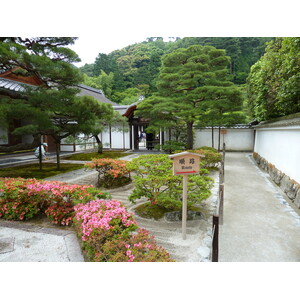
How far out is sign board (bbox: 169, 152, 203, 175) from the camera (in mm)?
3402

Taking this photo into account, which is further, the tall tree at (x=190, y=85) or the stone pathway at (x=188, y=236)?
the tall tree at (x=190, y=85)

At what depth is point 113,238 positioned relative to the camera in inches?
107

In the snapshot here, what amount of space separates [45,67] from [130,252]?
18.4 feet

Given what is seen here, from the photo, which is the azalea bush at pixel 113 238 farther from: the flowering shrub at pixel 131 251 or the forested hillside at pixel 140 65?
the forested hillside at pixel 140 65

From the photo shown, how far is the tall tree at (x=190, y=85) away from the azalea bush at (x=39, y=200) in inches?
287

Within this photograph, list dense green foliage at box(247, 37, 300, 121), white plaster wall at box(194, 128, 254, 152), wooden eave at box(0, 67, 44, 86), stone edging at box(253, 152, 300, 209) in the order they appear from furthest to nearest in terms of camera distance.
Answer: white plaster wall at box(194, 128, 254, 152)
wooden eave at box(0, 67, 44, 86)
dense green foliage at box(247, 37, 300, 121)
stone edging at box(253, 152, 300, 209)

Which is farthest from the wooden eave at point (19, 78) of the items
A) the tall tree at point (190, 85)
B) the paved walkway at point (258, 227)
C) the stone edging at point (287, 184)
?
the stone edging at point (287, 184)

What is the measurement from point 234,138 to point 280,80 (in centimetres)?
891

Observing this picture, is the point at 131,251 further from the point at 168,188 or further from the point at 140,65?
the point at 140,65

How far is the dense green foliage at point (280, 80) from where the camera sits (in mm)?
6926

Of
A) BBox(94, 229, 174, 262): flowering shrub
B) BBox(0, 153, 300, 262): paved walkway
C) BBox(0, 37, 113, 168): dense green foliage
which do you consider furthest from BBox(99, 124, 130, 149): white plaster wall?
BBox(94, 229, 174, 262): flowering shrub

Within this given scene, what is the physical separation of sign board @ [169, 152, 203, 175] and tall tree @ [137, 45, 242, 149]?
23.9 feet

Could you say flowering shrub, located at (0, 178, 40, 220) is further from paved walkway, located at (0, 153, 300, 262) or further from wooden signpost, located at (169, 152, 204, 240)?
wooden signpost, located at (169, 152, 204, 240)

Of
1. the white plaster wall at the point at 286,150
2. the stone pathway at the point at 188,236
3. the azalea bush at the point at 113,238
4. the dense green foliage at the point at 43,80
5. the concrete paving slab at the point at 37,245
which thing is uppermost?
the dense green foliage at the point at 43,80
